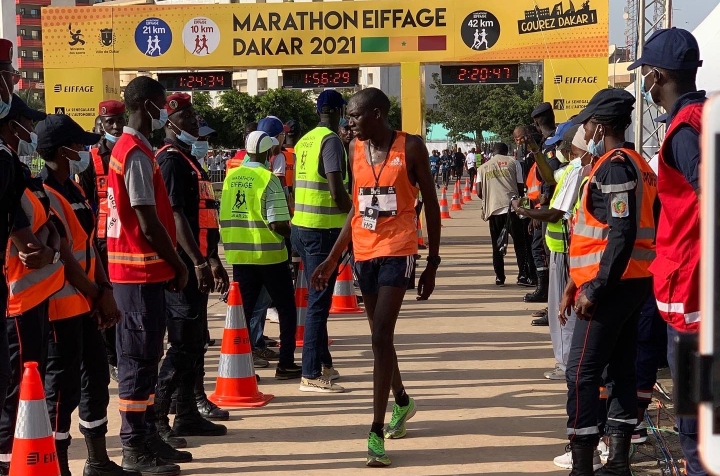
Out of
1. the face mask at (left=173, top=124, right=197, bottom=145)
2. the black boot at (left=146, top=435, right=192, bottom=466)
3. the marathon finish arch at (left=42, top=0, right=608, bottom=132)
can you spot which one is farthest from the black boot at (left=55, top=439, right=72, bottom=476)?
the marathon finish arch at (left=42, top=0, right=608, bottom=132)

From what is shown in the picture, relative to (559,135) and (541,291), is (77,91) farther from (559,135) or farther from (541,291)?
(559,135)

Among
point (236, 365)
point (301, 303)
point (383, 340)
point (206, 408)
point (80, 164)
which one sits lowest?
point (206, 408)

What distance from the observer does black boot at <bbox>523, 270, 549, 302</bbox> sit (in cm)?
1249

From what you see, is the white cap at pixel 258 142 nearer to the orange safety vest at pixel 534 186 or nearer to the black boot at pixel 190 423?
the black boot at pixel 190 423

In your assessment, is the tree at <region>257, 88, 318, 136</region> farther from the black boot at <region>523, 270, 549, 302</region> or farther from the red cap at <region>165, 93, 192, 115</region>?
the red cap at <region>165, 93, 192, 115</region>

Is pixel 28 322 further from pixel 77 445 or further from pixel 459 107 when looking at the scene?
pixel 459 107

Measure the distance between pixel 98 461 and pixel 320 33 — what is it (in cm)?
1536

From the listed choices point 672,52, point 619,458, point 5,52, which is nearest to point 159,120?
point 5,52

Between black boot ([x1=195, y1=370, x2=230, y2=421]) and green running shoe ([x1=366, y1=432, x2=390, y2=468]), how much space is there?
148 cm

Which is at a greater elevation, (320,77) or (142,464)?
(320,77)

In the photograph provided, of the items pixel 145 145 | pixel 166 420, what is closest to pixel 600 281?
pixel 145 145

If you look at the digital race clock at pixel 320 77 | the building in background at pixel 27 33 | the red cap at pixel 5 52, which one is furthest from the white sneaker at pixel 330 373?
the building in background at pixel 27 33

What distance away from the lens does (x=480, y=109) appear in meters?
67.0

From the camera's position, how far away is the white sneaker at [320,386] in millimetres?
7948
